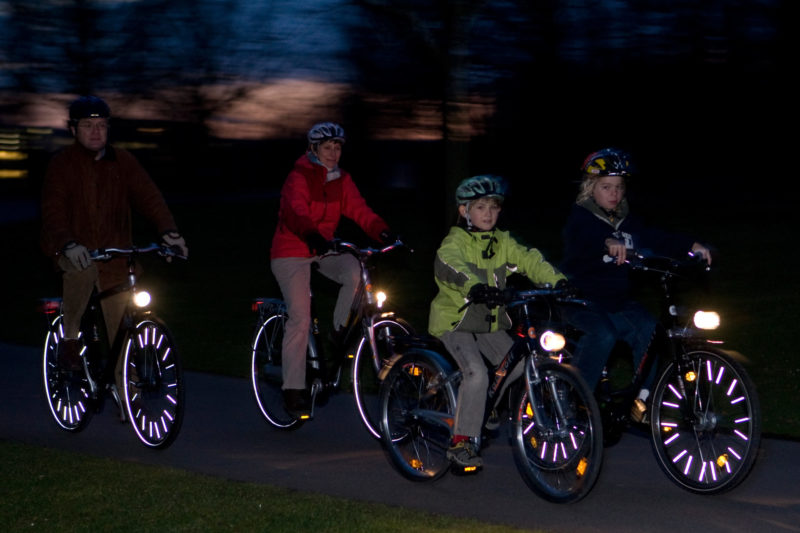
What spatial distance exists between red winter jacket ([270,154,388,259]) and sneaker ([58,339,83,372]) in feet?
4.49

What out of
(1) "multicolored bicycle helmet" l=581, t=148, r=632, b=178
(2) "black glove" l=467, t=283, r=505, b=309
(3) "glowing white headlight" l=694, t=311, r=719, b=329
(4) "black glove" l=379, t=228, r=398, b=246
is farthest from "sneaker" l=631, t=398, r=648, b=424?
(4) "black glove" l=379, t=228, r=398, b=246

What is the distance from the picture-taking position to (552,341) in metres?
5.82

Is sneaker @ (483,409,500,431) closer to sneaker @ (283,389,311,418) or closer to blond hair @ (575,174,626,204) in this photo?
blond hair @ (575,174,626,204)

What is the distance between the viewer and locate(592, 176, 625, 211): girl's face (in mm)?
6500

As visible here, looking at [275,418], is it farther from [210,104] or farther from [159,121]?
[159,121]

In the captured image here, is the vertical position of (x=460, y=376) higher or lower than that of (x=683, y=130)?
lower

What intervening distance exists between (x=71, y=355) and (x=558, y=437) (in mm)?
3432

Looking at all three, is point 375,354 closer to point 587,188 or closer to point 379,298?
point 379,298

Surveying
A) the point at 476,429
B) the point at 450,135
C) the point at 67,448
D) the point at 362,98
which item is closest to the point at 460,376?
the point at 476,429

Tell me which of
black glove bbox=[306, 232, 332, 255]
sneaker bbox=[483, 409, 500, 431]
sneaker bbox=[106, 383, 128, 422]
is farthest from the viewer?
sneaker bbox=[106, 383, 128, 422]

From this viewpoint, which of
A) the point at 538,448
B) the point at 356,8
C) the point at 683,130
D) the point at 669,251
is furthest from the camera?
the point at 683,130

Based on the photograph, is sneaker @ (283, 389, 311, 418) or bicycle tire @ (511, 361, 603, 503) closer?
bicycle tire @ (511, 361, 603, 503)

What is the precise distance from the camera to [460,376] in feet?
20.7

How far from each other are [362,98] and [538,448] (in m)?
7.98
